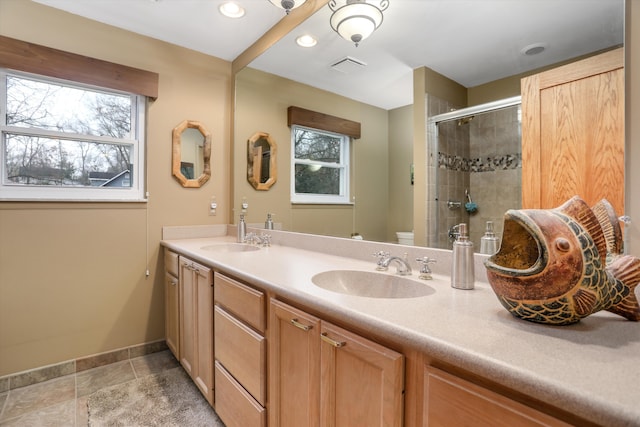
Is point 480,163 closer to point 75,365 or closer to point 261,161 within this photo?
point 261,161

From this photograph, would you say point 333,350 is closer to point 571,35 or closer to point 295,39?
point 571,35

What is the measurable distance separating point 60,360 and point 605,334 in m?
2.82

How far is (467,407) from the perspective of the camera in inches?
23.8

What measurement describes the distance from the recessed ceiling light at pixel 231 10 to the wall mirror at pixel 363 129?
294 millimetres

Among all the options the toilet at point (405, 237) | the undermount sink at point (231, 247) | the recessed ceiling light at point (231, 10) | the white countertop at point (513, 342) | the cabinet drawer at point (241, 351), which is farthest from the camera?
the undermount sink at point (231, 247)

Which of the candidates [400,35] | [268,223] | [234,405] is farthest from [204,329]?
[400,35]

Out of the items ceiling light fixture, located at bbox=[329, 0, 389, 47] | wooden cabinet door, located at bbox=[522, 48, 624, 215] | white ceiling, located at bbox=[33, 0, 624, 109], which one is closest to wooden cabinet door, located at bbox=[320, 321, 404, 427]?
wooden cabinet door, located at bbox=[522, 48, 624, 215]

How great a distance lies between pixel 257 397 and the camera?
1251mm

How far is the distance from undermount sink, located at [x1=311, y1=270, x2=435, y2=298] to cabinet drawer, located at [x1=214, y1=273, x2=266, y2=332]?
0.82 ft

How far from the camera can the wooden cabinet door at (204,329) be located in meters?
1.63

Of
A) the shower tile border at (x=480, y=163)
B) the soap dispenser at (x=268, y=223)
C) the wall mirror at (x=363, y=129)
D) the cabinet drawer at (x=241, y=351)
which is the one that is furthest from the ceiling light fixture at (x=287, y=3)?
the cabinet drawer at (x=241, y=351)

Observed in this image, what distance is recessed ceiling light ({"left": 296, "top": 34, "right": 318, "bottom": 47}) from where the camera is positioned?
6.56ft

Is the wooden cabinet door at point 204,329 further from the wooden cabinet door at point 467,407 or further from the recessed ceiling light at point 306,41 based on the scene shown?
the recessed ceiling light at point 306,41

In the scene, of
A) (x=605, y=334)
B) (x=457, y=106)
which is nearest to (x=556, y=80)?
(x=457, y=106)
